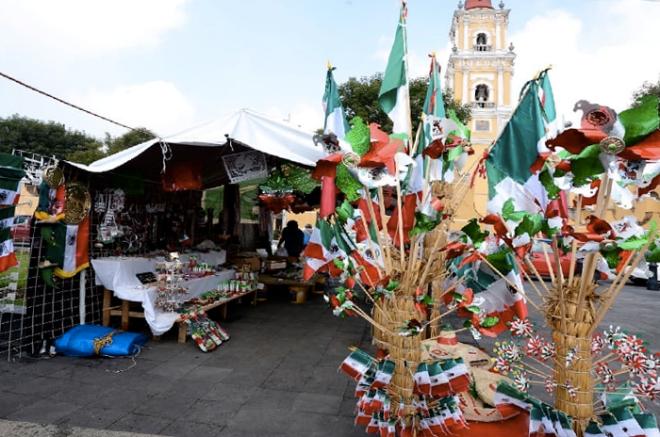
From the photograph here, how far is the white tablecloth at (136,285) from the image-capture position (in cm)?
470

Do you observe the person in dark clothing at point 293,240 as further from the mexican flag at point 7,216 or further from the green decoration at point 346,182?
the green decoration at point 346,182

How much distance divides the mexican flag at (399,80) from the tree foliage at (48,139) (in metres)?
26.0

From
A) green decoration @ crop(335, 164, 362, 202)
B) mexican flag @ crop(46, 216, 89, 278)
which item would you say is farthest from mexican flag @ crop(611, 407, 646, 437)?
mexican flag @ crop(46, 216, 89, 278)

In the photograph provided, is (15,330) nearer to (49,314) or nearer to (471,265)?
(49,314)

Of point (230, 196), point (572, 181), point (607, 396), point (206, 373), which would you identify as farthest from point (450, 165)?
point (230, 196)

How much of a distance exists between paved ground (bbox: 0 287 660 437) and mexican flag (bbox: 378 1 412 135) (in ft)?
7.09

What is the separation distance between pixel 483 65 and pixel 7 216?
109ft

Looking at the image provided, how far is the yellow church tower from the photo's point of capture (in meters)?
30.6

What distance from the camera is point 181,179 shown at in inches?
238

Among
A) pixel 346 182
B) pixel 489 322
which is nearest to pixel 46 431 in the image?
pixel 346 182

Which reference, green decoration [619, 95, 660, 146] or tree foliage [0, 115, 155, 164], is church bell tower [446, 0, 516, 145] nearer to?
tree foliage [0, 115, 155, 164]

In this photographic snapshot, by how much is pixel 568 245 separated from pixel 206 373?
11.1ft

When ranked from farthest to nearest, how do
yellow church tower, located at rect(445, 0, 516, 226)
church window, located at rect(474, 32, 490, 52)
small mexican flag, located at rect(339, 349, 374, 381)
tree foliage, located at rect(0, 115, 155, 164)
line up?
1. church window, located at rect(474, 32, 490, 52)
2. yellow church tower, located at rect(445, 0, 516, 226)
3. tree foliage, located at rect(0, 115, 155, 164)
4. small mexican flag, located at rect(339, 349, 374, 381)

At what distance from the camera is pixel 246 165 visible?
578 cm
